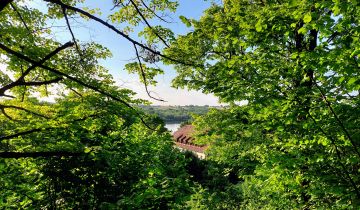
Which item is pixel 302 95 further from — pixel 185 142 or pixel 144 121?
pixel 185 142

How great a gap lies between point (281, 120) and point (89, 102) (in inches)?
216

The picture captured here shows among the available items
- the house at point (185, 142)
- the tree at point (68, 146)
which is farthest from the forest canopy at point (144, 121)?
the house at point (185, 142)

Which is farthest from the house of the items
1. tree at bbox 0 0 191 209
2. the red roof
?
tree at bbox 0 0 191 209

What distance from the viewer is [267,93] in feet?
26.8

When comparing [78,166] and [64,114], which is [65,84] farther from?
[78,166]

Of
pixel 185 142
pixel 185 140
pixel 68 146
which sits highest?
pixel 185 140

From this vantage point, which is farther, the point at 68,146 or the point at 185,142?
the point at 185,142

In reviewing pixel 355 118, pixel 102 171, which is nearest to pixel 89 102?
pixel 102 171

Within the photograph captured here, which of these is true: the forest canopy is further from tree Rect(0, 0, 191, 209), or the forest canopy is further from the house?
the house

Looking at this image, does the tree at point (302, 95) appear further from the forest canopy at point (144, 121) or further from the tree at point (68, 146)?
the tree at point (68, 146)

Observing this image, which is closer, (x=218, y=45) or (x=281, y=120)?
(x=281, y=120)

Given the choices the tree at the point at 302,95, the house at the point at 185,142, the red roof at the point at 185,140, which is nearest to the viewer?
the tree at the point at 302,95

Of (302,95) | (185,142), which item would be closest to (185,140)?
(185,142)

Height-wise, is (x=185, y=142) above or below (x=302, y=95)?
above
